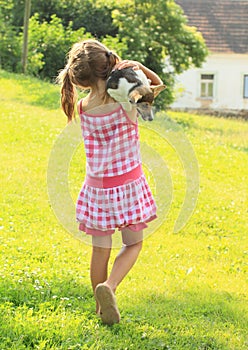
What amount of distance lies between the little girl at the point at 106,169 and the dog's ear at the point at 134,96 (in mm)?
89

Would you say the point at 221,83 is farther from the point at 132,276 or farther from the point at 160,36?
the point at 132,276

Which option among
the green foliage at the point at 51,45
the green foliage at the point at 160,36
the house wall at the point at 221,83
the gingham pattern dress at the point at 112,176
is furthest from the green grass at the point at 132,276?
the house wall at the point at 221,83

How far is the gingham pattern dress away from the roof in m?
24.7

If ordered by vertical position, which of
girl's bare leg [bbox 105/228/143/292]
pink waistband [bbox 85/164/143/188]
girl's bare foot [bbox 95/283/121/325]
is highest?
pink waistband [bbox 85/164/143/188]

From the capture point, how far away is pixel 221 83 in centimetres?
2784

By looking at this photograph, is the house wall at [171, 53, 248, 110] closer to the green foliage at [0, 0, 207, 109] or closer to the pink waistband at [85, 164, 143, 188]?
the green foliage at [0, 0, 207, 109]

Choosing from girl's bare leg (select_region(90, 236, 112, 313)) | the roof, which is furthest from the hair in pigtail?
the roof

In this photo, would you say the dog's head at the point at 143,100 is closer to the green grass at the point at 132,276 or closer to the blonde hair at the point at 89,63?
the blonde hair at the point at 89,63

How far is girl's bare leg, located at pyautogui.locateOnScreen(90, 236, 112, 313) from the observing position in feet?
12.4

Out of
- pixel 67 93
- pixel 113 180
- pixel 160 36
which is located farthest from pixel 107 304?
pixel 160 36

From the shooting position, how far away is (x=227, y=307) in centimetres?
444

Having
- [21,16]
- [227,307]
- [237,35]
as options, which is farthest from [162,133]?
[237,35]

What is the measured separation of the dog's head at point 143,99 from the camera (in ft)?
11.7

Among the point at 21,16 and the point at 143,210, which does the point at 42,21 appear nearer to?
the point at 21,16
